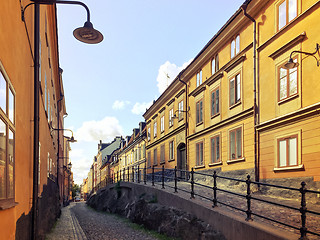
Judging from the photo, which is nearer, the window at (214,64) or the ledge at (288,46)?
the ledge at (288,46)

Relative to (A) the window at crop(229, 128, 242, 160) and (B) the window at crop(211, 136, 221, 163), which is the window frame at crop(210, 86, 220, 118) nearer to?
(B) the window at crop(211, 136, 221, 163)

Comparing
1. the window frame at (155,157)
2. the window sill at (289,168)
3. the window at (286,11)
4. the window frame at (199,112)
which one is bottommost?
the window frame at (155,157)

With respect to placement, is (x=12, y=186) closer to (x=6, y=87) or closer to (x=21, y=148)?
(x=21, y=148)

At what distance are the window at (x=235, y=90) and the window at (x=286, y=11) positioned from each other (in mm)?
3681

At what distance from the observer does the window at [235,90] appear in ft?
50.9

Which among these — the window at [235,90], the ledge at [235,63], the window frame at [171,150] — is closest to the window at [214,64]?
the ledge at [235,63]

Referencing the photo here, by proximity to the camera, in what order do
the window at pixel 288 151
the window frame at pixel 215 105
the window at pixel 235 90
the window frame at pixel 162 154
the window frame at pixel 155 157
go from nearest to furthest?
the window at pixel 288 151
the window at pixel 235 90
the window frame at pixel 215 105
the window frame at pixel 162 154
the window frame at pixel 155 157

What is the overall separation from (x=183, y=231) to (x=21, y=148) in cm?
530

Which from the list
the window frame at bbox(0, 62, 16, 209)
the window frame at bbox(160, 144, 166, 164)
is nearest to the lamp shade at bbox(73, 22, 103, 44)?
the window frame at bbox(0, 62, 16, 209)

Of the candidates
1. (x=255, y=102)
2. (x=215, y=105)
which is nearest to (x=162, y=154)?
(x=215, y=105)

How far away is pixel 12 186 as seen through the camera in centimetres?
493

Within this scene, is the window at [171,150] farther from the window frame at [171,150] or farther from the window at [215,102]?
the window at [215,102]

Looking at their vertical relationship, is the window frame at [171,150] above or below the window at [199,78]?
below

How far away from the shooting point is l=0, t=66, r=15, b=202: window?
4141 mm
